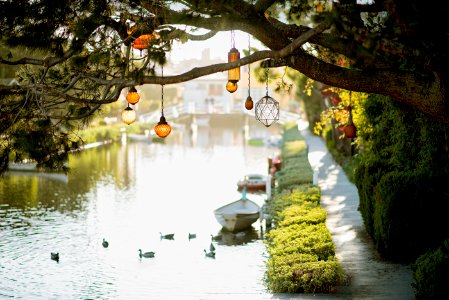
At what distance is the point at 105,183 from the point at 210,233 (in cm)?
1357

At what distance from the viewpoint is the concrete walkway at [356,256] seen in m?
15.6

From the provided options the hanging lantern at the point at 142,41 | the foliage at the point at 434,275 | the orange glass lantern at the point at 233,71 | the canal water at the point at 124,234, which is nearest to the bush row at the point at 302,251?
the canal water at the point at 124,234

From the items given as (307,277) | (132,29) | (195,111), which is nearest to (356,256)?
(307,277)

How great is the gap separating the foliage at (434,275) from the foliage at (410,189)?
358 cm

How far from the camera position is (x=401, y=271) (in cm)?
1714

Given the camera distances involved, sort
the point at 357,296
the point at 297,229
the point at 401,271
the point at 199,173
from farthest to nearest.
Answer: the point at 199,173 < the point at 297,229 < the point at 401,271 < the point at 357,296

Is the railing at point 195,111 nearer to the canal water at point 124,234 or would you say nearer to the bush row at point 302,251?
the canal water at point 124,234

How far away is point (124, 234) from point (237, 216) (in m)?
3.90

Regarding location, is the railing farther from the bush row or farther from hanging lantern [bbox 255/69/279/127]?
hanging lantern [bbox 255/69/279/127]

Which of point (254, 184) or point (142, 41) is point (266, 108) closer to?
point (142, 41)

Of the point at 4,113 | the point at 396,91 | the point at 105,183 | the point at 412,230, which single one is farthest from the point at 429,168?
the point at 105,183

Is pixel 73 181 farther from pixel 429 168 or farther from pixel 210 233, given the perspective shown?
pixel 429 168

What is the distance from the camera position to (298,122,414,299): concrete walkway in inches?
614

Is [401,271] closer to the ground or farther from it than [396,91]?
closer to the ground
